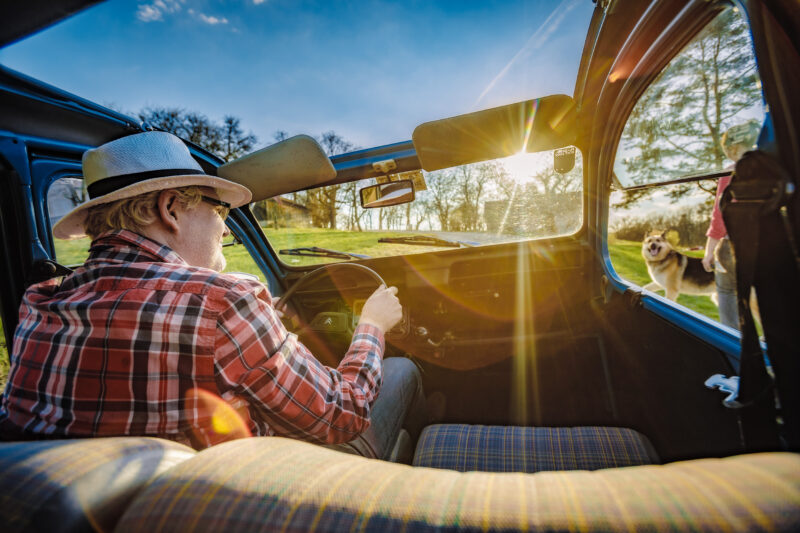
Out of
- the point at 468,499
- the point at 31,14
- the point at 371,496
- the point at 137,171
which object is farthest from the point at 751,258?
the point at 31,14

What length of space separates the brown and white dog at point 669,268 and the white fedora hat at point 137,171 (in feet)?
14.8

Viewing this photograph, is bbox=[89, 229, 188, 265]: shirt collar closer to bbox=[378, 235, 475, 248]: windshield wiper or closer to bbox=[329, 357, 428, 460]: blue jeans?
bbox=[329, 357, 428, 460]: blue jeans

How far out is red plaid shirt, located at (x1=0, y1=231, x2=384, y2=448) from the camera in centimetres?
95

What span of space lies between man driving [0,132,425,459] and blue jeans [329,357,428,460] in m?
0.38

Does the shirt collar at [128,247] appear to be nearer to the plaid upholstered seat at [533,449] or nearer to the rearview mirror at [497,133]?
the plaid upholstered seat at [533,449]

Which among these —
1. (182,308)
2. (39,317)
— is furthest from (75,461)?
(39,317)

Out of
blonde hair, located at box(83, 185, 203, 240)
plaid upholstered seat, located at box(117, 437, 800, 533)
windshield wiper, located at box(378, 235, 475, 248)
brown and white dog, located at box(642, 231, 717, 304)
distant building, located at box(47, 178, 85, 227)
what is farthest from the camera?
brown and white dog, located at box(642, 231, 717, 304)

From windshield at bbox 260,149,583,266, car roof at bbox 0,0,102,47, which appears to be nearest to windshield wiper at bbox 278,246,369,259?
windshield at bbox 260,149,583,266

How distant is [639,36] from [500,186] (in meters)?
1.12

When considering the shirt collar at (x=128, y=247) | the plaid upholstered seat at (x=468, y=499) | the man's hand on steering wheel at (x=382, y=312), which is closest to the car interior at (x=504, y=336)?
the plaid upholstered seat at (x=468, y=499)

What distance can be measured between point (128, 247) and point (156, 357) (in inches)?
16.9

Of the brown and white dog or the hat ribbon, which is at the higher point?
the hat ribbon

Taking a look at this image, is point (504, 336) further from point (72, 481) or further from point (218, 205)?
point (72, 481)

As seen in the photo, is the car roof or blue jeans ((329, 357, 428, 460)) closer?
the car roof
